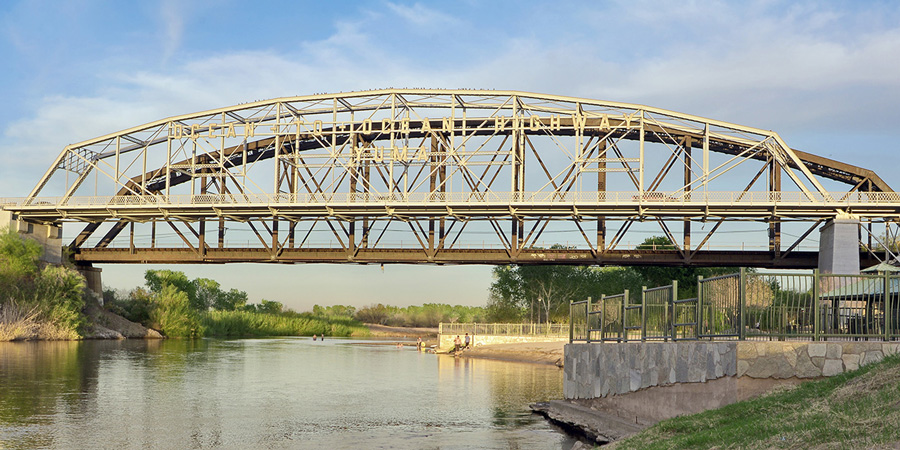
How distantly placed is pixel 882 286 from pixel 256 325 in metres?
111

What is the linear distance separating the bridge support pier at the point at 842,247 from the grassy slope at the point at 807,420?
50773mm

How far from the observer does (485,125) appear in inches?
2977

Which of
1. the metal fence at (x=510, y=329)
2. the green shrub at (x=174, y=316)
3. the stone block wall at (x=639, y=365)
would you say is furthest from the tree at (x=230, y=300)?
the stone block wall at (x=639, y=365)

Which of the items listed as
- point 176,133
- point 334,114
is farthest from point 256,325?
point 334,114

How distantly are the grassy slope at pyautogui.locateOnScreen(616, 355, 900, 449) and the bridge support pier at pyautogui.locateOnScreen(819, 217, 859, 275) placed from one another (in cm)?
5077

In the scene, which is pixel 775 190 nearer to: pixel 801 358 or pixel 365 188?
pixel 365 188

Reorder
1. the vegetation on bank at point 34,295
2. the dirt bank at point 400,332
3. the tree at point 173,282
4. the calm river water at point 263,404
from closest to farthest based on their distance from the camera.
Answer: the calm river water at point 263,404 → the vegetation on bank at point 34,295 → the tree at point 173,282 → the dirt bank at point 400,332

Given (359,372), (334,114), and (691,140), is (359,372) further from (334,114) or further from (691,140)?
(691,140)

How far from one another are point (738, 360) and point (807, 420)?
4.24 m

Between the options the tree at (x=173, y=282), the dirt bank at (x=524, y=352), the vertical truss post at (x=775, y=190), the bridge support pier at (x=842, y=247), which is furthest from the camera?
the tree at (x=173, y=282)

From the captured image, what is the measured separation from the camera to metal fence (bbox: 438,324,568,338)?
260 feet

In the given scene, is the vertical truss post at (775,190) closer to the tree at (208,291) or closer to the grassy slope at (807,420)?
the grassy slope at (807,420)

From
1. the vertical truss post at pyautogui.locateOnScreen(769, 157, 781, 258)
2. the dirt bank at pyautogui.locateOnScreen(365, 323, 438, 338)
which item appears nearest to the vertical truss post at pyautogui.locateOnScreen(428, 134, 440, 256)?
the vertical truss post at pyautogui.locateOnScreen(769, 157, 781, 258)

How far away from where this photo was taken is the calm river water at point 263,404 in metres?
23.0
